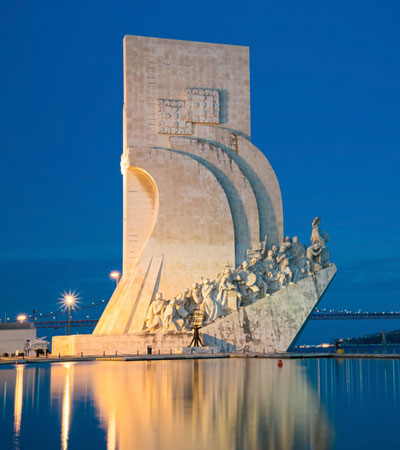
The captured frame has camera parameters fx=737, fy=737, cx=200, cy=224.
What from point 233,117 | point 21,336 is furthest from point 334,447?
point 21,336

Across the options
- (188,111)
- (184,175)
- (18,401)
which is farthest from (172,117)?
(18,401)

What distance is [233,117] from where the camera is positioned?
69.9 feet

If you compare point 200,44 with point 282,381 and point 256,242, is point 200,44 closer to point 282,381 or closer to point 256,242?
point 256,242

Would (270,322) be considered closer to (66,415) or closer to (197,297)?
(197,297)

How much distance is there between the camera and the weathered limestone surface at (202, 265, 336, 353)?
1838 cm

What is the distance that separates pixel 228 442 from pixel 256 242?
15597mm

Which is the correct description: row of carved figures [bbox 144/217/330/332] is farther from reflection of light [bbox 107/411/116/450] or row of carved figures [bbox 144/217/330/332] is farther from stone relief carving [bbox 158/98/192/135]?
reflection of light [bbox 107/411/116/450]

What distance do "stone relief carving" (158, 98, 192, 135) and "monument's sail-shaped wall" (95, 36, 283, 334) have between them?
0.03 metres

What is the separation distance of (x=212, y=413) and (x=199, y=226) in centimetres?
1371

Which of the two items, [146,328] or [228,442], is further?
[146,328]

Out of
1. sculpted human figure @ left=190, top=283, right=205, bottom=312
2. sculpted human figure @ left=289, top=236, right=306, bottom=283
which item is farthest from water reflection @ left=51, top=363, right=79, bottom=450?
sculpted human figure @ left=289, top=236, right=306, bottom=283

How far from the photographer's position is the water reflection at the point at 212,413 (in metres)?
4.90

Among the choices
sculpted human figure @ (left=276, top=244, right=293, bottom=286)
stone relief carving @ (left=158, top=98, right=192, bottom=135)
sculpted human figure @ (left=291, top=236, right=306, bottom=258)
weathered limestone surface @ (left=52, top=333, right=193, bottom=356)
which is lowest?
weathered limestone surface @ (left=52, top=333, right=193, bottom=356)

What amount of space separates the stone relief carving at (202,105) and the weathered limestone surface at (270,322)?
5417mm
